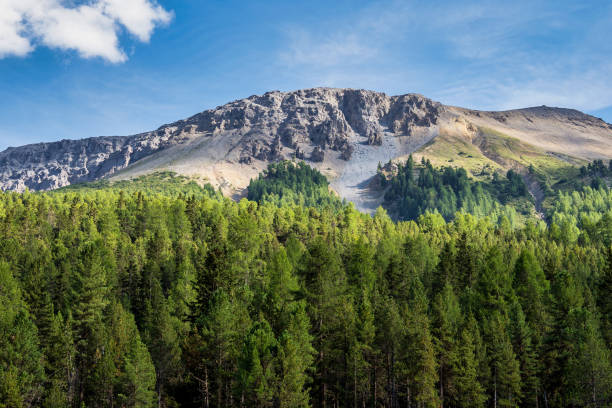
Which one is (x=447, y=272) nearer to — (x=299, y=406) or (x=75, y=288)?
(x=299, y=406)

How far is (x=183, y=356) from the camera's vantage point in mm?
56250

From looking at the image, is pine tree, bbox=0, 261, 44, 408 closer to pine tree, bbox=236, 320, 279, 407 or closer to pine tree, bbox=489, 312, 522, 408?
pine tree, bbox=236, 320, 279, 407

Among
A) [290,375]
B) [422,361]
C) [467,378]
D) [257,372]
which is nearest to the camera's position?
[257,372]

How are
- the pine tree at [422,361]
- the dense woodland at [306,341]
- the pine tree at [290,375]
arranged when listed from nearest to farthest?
the pine tree at [290,375], the dense woodland at [306,341], the pine tree at [422,361]

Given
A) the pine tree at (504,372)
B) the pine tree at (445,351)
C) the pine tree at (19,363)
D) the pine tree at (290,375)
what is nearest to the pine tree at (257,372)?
the pine tree at (290,375)

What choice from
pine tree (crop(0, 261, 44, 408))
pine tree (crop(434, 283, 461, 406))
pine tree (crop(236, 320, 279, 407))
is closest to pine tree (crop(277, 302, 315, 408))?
pine tree (crop(236, 320, 279, 407))

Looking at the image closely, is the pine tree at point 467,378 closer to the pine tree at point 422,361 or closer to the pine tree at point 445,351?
the pine tree at point 445,351

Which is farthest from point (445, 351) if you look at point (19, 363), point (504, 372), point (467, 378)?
point (19, 363)

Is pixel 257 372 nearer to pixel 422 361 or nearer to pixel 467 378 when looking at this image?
pixel 422 361

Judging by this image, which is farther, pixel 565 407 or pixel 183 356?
pixel 565 407

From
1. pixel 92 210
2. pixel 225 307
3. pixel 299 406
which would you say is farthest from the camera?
pixel 92 210

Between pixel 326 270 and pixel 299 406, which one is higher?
pixel 326 270

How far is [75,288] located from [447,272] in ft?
195

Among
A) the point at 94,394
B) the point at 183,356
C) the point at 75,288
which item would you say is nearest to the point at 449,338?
the point at 183,356
